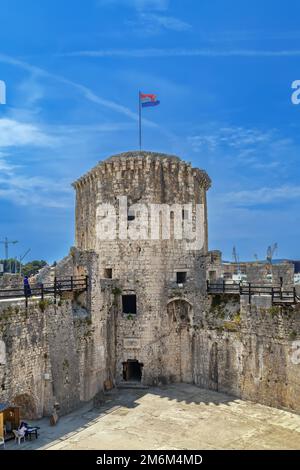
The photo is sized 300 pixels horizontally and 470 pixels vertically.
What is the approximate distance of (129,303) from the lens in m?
23.8

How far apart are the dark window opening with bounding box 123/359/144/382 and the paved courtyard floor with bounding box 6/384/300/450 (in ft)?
7.64

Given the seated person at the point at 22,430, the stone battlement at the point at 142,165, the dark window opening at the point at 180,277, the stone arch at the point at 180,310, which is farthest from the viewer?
the dark window opening at the point at 180,277

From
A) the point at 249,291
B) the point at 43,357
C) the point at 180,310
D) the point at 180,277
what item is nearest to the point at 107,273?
the point at 180,277

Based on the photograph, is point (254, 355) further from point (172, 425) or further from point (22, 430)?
point (22, 430)

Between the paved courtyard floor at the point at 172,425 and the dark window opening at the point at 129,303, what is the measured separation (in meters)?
4.67

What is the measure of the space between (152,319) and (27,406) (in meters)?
8.39

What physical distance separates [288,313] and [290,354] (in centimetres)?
185

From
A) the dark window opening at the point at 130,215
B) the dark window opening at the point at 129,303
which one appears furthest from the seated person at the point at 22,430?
the dark window opening at the point at 130,215

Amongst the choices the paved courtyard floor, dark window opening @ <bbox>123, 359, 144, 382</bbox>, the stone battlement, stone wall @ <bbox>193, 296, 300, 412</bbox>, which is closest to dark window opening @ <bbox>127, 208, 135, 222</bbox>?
the stone battlement

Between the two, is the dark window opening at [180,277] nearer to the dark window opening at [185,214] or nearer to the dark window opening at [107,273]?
the dark window opening at [185,214]

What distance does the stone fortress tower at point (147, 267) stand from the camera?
918 inches

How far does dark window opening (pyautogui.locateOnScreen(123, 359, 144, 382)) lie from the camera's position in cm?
2364

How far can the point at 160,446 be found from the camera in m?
15.0
